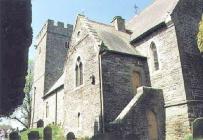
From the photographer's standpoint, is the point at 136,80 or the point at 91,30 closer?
the point at 136,80

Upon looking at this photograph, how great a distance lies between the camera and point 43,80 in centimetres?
3556

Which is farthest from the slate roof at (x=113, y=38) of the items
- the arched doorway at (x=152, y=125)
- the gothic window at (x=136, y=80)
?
the arched doorway at (x=152, y=125)

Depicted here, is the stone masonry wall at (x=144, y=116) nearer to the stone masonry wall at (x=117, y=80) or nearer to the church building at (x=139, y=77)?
the church building at (x=139, y=77)

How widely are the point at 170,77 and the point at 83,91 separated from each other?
20.4 feet

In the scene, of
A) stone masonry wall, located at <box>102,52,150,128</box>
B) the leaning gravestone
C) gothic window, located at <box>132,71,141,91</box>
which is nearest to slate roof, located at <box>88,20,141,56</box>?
stone masonry wall, located at <box>102,52,150,128</box>

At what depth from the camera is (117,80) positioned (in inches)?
707

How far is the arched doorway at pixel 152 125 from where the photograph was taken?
16.7m

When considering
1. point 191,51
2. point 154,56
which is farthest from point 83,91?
point 191,51

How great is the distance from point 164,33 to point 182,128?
618cm

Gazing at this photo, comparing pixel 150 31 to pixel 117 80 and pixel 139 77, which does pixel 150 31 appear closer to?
pixel 139 77

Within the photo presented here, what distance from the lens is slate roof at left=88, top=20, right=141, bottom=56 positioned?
19153 millimetres

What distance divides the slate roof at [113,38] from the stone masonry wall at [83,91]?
0.85 m

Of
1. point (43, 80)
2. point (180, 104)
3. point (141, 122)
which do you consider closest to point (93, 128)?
point (141, 122)

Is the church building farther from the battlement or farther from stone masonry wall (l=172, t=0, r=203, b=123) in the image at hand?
the battlement
